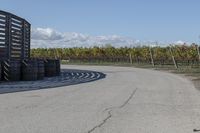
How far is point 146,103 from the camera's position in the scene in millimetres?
14406

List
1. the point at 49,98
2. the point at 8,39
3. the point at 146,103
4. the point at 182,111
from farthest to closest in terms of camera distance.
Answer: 1. the point at 8,39
2. the point at 49,98
3. the point at 146,103
4. the point at 182,111

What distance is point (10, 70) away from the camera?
2586cm

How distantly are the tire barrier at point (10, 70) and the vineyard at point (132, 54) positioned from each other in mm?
35551

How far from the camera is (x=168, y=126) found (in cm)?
971

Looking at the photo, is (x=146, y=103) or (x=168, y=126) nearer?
(x=168, y=126)

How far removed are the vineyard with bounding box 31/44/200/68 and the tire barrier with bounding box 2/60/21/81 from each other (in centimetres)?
3555

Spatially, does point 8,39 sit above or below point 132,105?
above

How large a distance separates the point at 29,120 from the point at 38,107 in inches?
101

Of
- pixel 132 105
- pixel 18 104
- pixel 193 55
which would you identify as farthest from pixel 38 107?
pixel 193 55

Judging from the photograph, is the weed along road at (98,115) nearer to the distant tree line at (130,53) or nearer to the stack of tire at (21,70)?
the stack of tire at (21,70)

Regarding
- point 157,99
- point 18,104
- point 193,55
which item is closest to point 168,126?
point 18,104

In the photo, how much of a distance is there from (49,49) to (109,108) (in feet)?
326

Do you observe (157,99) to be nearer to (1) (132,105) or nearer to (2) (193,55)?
(1) (132,105)

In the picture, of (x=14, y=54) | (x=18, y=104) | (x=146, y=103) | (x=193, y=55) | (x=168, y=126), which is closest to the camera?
(x=168, y=126)
